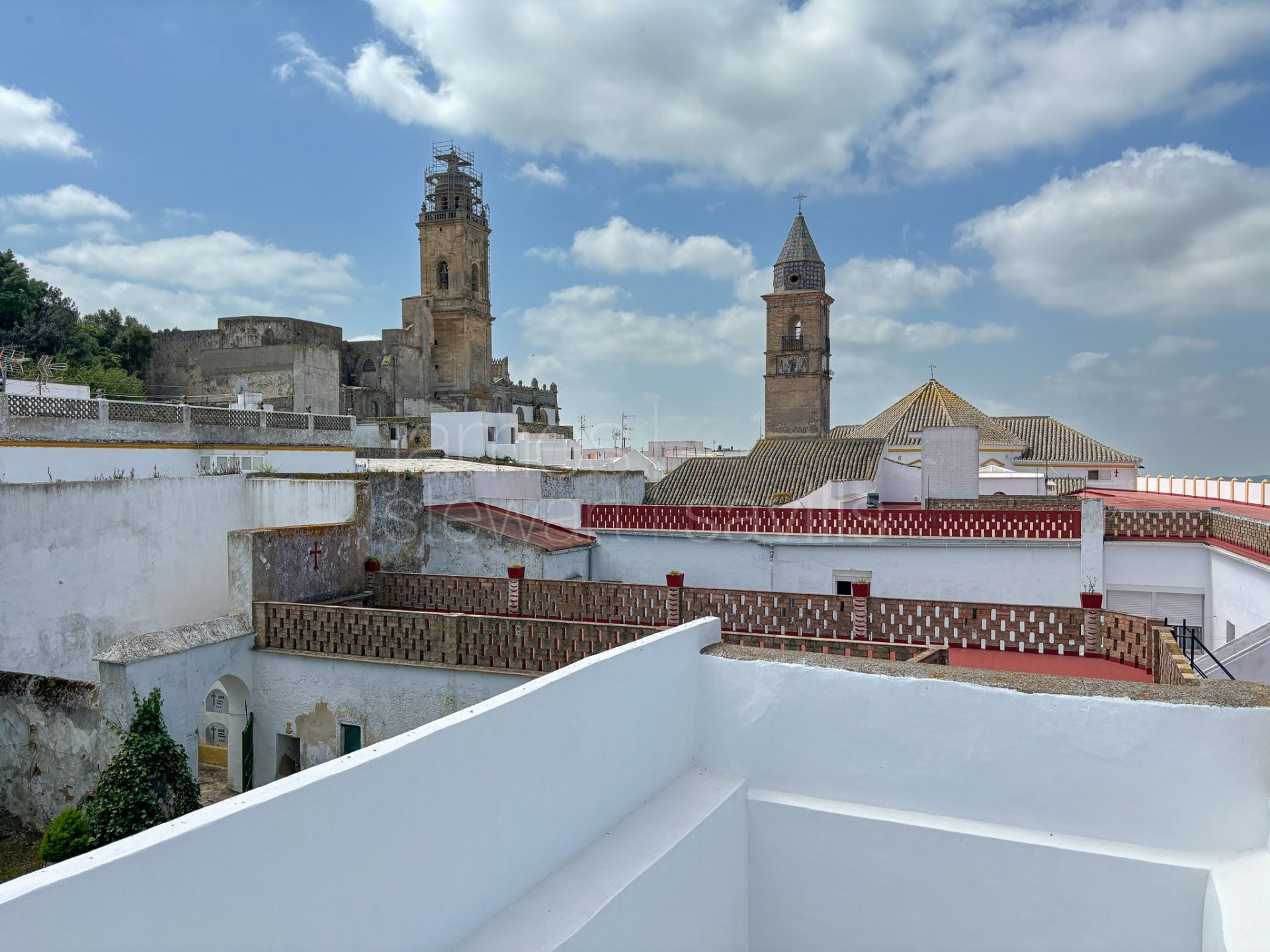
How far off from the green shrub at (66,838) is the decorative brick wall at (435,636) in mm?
2545

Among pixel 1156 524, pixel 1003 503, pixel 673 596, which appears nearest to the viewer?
pixel 673 596

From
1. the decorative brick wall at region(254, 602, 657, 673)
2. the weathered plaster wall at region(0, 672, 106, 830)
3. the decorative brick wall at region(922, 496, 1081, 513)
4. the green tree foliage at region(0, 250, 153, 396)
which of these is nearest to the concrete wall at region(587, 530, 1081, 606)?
the decorative brick wall at region(922, 496, 1081, 513)

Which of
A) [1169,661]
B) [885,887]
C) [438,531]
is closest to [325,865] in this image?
[885,887]

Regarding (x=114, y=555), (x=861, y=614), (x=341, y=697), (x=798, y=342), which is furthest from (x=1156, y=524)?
(x=798, y=342)

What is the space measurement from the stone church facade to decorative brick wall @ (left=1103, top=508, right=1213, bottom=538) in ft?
99.3

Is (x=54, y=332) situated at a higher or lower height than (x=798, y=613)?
higher

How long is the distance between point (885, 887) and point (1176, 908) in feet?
4.61

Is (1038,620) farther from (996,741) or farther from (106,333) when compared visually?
(106,333)

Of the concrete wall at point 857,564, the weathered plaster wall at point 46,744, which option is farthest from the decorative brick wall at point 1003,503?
the weathered plaster wall at point 46,744

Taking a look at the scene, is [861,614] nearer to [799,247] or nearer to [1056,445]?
[1056,445]

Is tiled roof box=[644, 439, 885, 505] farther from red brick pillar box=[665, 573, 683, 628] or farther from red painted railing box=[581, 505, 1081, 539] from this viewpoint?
red brick pillar box=[665, 573, 683, 628]

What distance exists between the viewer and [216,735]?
43.5 feet

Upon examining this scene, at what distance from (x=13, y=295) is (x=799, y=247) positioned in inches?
→ 1609

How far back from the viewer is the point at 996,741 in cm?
445
